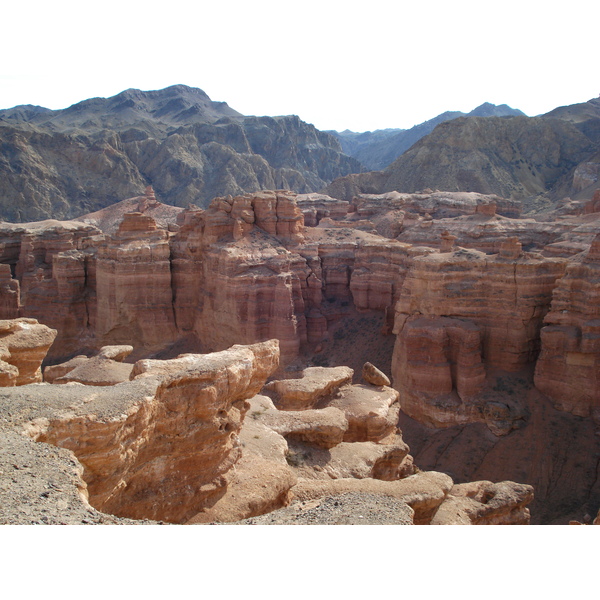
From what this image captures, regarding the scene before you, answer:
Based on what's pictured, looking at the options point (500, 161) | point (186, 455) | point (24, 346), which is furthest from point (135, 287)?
point (500, 161)

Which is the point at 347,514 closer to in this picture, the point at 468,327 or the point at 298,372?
the point at 468,327

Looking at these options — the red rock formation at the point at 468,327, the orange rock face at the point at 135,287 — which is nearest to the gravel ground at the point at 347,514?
the red rock formation at the point at 468,327

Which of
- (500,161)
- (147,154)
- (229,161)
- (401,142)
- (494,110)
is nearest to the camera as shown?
(500,161)

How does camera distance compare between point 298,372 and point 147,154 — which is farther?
point 147,154

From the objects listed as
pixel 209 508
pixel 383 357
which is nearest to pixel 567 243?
pixel 383 357

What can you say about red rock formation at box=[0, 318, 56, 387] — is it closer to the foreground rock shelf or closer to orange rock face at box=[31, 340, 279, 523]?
the foreground rock shelf

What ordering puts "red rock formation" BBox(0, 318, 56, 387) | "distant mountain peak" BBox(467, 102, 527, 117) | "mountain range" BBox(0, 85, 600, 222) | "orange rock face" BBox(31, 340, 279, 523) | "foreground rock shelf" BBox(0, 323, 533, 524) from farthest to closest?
"distant mountain peak" BBox(467, 102, 527, 117) < "mountain range" BBox(0, 85, 600, 222) < "red rock formation" BBox(0, 318, 56, 387) < "orange rock face" BBox(31, 340, 279, 523) < "foreground rock shelf" BBox(0, 323, 533, 524)

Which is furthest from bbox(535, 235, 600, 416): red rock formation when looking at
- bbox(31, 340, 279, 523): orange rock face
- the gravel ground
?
the gravel ground

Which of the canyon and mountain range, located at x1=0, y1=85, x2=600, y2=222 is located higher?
mountain range, located at x1=0, y1=85, x2=600, y2=222

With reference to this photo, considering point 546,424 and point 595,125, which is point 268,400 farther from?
point 595,125

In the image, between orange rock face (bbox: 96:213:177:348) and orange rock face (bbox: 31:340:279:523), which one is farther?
orange rock face (bbox: 96:213:177:348)
